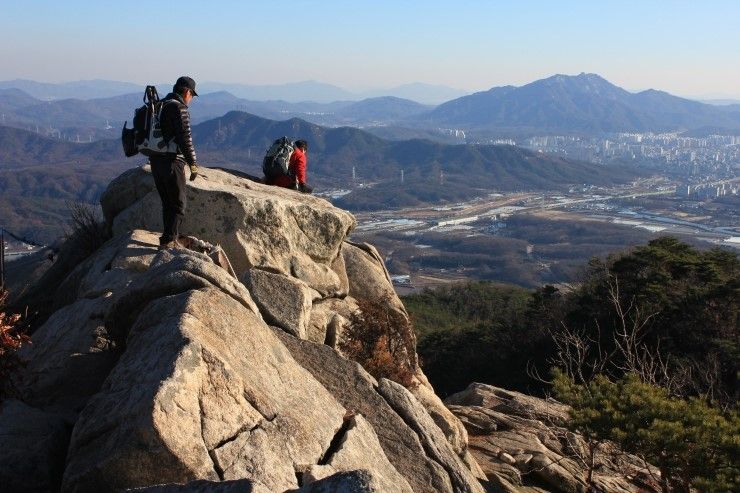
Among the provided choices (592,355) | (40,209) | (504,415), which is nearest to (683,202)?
(40,209)

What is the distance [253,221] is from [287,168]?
2881 mm

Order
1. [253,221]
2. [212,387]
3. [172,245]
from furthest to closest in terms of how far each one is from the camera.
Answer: [253,221], [172,245], [212,387]

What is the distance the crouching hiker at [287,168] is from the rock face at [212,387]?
2.32 m

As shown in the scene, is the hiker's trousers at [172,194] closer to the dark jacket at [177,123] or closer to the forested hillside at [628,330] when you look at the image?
the dark jacket at [177,123]

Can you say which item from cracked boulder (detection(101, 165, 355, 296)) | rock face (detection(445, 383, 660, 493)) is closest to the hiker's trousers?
cracked boulder (detection(101, 165, 355, 296))

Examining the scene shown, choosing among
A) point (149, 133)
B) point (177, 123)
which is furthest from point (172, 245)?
point (177, 123)

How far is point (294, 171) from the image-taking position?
1190cm

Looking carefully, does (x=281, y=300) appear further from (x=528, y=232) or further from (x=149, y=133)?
(x=528, y=232)

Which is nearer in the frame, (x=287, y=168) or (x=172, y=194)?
(x=172, y=194)

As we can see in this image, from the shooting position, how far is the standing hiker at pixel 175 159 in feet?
25.3

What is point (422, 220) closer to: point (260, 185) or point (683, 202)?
point (683, 202)

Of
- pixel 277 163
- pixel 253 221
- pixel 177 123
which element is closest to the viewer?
pixel 177 123

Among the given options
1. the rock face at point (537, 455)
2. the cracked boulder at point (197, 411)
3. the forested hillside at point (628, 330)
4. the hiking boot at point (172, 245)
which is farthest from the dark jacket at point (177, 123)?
the forested hillside at point (628, 330)

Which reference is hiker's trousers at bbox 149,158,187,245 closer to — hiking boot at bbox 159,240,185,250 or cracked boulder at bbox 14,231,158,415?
hiking boot at bbox 159,240,185,250
